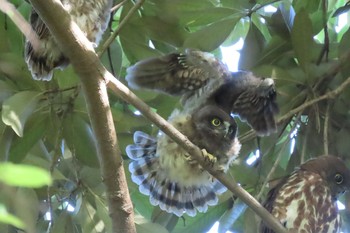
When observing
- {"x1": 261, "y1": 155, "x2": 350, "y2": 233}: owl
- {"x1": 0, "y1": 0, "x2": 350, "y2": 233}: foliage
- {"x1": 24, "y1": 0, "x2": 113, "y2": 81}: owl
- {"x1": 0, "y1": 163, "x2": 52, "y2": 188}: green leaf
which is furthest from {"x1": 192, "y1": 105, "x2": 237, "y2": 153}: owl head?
{"x1": 0, "y1": 163, "x2": 52, "y2": 188}: green leaf

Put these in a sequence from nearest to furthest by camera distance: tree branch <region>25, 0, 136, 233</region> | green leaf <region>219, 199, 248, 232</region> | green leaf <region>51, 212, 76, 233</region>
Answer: tree branch <region>25, 0, 136, 233</region>
green leaf <region>51, 212, 76, 233</region>
green leaf <region>219, 199, 248, 232</region>

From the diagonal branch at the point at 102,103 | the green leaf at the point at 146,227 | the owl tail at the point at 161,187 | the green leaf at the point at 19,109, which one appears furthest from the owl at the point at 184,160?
the diagonal branch at the point at 102,103

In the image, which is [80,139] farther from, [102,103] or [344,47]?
[344,47]

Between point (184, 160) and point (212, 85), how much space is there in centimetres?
34

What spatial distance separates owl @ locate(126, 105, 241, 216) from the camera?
2.53 metres

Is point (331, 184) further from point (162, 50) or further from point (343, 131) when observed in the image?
point (162, 50)

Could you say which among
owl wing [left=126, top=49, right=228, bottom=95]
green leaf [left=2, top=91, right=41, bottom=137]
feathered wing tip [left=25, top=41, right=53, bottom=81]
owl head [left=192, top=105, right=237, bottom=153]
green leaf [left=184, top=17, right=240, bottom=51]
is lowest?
green leaf [left=2, top=91, right=41, bottom=137]

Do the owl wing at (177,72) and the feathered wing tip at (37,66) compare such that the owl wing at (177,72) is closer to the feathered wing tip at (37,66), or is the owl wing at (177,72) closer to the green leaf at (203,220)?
the feathered wing tip at (37,66)

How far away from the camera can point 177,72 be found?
2637 mm

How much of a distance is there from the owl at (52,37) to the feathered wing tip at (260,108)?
67cm

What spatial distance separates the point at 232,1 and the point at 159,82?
1.55 ft

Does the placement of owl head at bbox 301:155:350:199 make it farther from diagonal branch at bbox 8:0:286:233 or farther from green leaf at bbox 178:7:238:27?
diagonal branch at bbox 8:0:286:233

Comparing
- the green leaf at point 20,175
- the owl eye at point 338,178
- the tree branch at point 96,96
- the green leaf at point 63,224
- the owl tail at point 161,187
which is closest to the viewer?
the green leaf at point 20,175

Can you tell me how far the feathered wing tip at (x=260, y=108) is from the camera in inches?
102
